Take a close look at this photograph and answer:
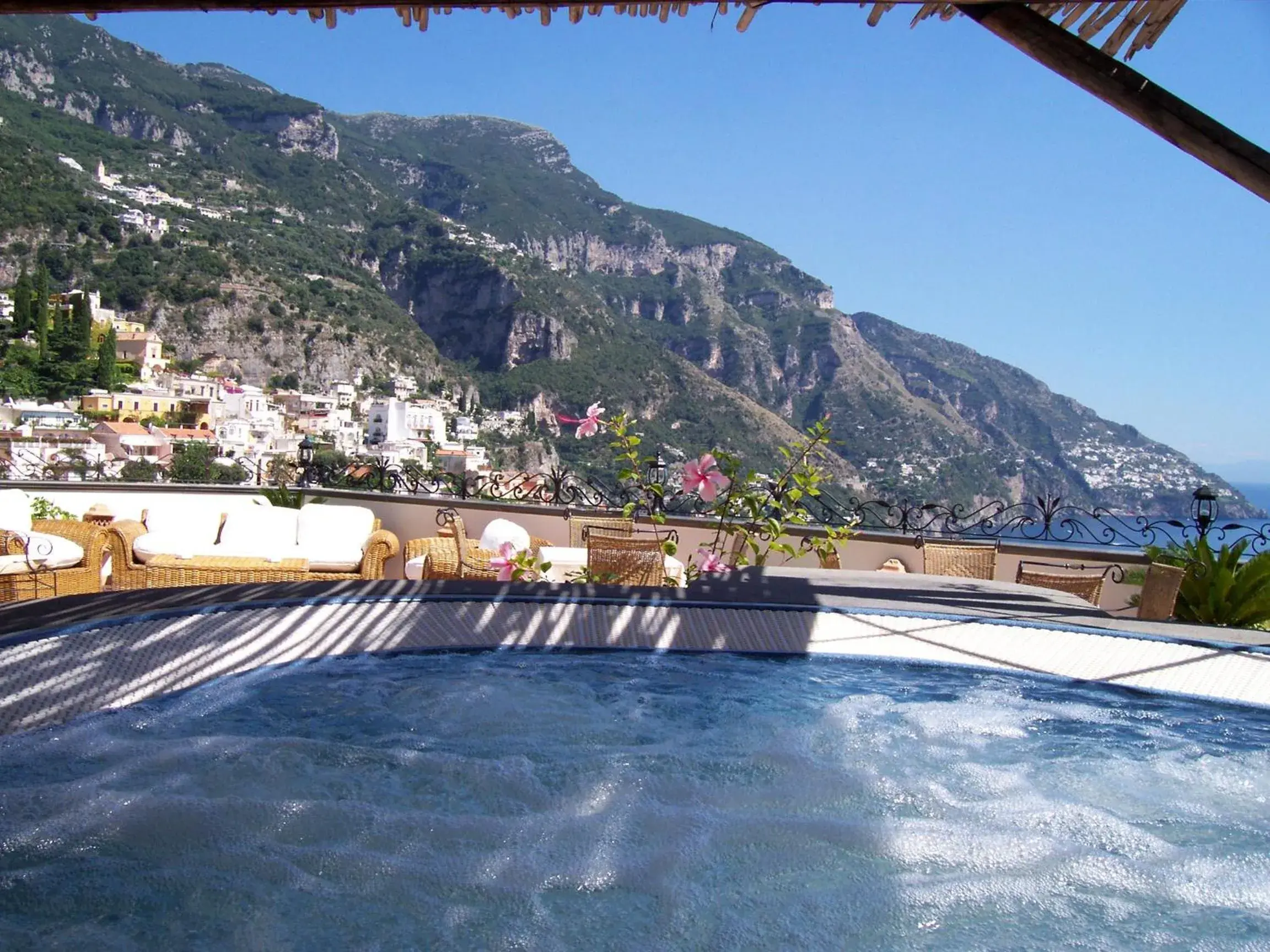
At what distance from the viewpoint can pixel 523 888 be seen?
2.17m

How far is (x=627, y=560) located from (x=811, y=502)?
253 cm

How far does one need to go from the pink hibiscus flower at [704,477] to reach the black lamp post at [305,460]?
4546 millimetres

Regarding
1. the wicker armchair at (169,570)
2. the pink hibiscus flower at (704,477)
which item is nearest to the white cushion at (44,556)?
the wicker armchair at (169,570)

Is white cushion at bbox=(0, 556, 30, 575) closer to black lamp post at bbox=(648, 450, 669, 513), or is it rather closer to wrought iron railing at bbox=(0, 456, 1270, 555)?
wrought iron railing at bbox=(0, 456, 1270, 555)

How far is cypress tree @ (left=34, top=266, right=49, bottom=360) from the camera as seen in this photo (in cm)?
4066

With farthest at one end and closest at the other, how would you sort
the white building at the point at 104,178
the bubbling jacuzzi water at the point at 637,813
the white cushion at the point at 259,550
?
the white building at the point at 104,178, the white cushion at the point at 259,550, the bubbling jacuzzi water at the point at 637,813

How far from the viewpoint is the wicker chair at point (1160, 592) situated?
167 inches

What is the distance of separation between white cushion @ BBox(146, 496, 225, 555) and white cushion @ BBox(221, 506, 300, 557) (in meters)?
0.11

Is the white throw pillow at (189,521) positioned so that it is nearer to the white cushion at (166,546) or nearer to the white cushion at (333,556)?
the white cushion at (166,546)

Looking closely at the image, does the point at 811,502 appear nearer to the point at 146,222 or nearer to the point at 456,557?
the point at 456,557

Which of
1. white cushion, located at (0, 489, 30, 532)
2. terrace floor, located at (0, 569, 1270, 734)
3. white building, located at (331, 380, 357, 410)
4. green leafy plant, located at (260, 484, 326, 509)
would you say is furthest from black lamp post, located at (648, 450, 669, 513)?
white building, located at (331, 380, 357, 410)

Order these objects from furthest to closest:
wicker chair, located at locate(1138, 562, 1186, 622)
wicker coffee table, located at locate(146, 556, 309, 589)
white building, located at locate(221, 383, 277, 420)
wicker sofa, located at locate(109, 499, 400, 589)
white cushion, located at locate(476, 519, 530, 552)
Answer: white building, located at locate(221, 383, 277, 420) → wicker sofa, located at locate(109, 499, 400, 589) → white cushion, located at locate(476, 519, 530, 552) → wicker coffee table, located at locate(146, 556, 309, 589) → wicker chair, located at locate(1138, 562, 1186, 622)

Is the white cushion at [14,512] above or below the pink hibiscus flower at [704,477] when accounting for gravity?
below

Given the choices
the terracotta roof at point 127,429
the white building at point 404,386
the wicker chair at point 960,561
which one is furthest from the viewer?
the white building at point 404,386
